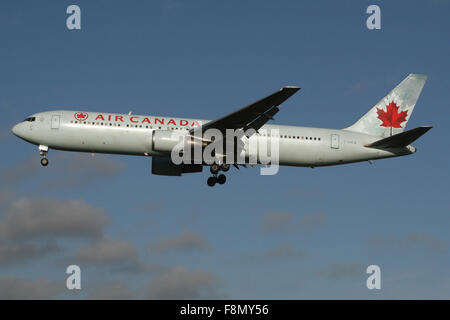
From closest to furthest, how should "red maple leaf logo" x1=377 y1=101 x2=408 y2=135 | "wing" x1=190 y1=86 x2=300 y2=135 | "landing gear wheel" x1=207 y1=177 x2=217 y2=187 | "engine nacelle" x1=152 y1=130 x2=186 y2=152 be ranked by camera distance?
"wing" x1=190 y1=86 x2=300 y2=135
"engine nacelle" x1=152 y1=130 x2=186 y2=152
"landing gear wheel" x1=207 y1=177 x2=217 y2=187
"red maple leaf logo" x1=377 y1=101 x2=408 y2=135

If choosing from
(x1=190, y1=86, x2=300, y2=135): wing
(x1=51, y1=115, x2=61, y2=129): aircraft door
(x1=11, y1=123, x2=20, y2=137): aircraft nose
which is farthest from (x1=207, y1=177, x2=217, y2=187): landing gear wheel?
(x1=11, y1=123, x2=20, y2=137): aircraft nose

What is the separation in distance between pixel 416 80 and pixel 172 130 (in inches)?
741

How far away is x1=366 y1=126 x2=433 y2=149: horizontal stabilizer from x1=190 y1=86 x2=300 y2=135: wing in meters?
8.43

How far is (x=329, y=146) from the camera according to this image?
1533 inches

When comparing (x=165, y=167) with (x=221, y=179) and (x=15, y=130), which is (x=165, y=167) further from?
(x=15, y=130)

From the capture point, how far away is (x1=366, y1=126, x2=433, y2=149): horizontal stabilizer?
36500 millimetres

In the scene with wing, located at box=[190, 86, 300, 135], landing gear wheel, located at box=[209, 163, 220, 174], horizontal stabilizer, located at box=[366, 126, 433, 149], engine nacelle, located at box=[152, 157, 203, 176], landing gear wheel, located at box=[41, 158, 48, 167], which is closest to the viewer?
wing, located at box=[190, 86, 300, 135]

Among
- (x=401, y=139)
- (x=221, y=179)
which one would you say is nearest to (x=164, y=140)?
(x=221, y=179)

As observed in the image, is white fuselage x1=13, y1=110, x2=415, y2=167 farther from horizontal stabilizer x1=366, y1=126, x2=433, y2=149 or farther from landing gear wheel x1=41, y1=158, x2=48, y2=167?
landing gear wheel x1=41, y1=158, x2=48, y2=167

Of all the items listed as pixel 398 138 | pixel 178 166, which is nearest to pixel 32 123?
pixel 178 166

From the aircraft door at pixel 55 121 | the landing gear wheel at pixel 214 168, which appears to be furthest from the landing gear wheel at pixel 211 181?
the aircraft door at pixel 55 121

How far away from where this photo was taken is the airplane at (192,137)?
35.9 metres

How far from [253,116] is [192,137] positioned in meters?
4.05
